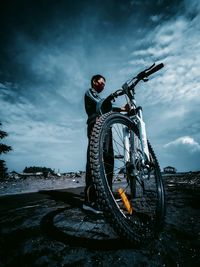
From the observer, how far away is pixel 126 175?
245 cm

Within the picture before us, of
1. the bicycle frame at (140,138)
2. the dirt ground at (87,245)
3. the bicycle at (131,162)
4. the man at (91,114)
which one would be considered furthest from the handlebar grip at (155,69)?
the dirt ground at (87,245)

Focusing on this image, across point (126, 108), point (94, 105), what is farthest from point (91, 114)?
point (126, 108)

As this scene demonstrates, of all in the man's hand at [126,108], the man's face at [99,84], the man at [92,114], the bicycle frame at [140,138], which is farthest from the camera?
the man's face at [99,84]

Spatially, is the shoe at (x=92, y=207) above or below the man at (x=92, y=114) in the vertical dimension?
below

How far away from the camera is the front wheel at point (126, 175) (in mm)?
1284

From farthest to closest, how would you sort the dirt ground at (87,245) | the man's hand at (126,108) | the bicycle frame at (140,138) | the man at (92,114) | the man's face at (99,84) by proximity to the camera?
1. the man's face at (99,84)
2. the man's hand at (126,108)
3. the man at (92,114)
4. the bicycle frame at (140,138)
5. the dirt ground at (87,245)

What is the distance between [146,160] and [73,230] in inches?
47.9

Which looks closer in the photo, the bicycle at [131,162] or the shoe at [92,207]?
the bicycle at [131,162]

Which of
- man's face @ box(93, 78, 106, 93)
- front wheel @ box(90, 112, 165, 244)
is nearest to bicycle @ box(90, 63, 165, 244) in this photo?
front wheel @ box(90, 112, 165, 244)

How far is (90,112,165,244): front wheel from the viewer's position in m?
1.28

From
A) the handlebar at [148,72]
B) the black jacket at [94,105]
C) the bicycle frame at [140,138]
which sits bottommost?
the bicycle frame at [140,138]

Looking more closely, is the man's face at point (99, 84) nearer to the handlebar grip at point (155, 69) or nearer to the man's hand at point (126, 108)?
the man's hand at point (126, 108)

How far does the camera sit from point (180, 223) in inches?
79.5

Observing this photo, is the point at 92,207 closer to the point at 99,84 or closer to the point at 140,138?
the point at 140,138
